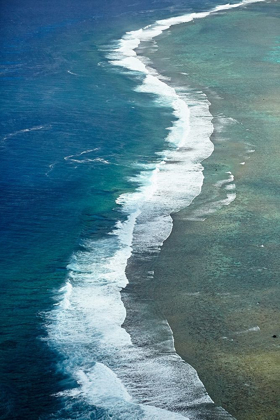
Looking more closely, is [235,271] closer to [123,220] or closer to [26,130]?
[123,220]

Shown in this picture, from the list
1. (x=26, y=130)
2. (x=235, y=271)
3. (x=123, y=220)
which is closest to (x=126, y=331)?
(x=235, y=271)

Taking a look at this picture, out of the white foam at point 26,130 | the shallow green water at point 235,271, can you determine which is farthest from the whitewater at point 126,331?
the white foam at point 26,130

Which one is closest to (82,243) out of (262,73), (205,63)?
(262,73)

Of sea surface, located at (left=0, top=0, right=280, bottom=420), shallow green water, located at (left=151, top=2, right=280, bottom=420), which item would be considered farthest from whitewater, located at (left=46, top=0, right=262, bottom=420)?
shallow green water, located at (left=151, top=2, right=280, bottom=420)

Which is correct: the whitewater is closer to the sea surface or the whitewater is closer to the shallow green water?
the sea surface

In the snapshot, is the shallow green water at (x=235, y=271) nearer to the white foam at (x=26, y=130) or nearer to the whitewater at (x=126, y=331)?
the whitewater at (x=126, y=331)

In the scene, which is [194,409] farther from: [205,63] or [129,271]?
[205,63]
